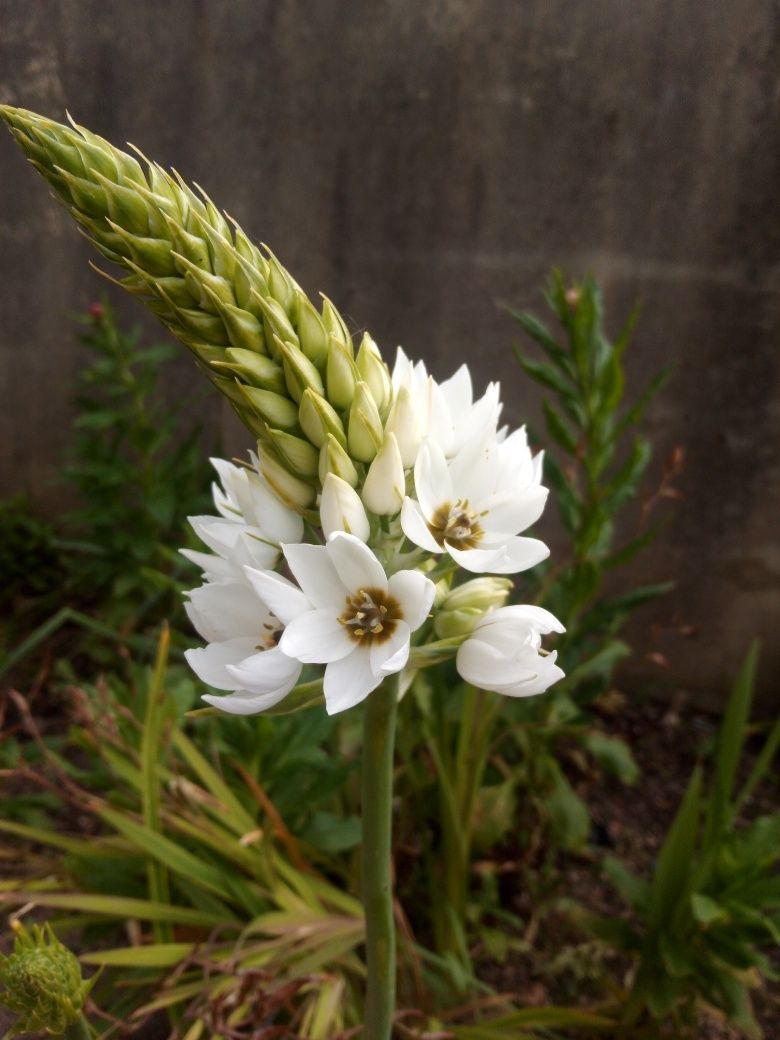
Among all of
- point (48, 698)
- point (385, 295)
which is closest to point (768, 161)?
point (385, 295)

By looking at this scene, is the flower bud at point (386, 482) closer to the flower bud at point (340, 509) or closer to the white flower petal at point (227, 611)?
the flower bud at point (340, 509)

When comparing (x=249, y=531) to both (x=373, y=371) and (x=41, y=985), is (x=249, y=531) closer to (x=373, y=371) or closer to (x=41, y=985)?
(x=373, y=371)

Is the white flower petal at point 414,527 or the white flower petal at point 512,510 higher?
the white flower petal at point 512,510

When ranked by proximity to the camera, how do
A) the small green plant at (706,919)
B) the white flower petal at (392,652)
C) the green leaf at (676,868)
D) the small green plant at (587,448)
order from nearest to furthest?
the white flower petal at (392,652) < the small green plant at (706,919) < the green leaf at (676,868) < the small green plant at (587,448)

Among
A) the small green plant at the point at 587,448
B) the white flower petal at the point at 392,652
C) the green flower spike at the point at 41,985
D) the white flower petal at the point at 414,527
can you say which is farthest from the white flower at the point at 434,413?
the small green plant at the point at 587,448

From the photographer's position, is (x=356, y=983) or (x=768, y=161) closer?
(x=356, y=983)

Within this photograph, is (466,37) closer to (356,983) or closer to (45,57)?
(45,57)

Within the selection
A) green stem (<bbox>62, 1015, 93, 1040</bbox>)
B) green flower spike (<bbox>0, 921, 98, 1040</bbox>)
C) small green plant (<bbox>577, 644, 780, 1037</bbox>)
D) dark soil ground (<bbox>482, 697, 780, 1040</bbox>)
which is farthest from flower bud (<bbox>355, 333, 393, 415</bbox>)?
dark soil ground (<bbox>482, 697, 780, 1040</bbox>)
